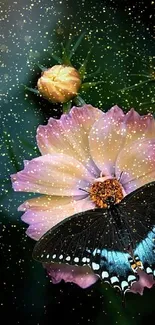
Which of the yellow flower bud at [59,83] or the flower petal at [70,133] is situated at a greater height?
the yellow flower bud at [59,83]

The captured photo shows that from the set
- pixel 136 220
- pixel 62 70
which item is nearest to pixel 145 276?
pixel 136 220

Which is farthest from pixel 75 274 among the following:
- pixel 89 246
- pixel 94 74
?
pixel 94 74

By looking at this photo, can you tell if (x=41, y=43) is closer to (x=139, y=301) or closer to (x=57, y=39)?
(x=57, y=39)

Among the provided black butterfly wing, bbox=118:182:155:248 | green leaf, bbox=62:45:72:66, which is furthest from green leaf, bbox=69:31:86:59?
black butterfly wing, bbox=118:182:155:248

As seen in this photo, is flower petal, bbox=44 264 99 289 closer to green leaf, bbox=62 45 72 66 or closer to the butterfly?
the butterfly

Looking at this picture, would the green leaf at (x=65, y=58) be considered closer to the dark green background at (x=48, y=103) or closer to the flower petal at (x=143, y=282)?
the dark green background at (x=48, y=103)

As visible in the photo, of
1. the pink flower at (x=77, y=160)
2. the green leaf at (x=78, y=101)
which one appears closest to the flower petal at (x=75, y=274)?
the pink flower at (x=77, y=160)
